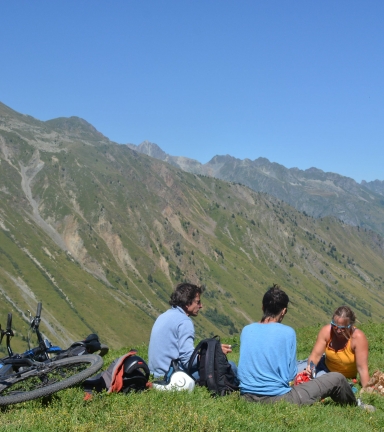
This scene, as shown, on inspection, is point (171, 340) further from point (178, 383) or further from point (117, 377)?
point (117, 377)

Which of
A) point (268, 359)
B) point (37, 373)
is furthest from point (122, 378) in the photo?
point (268, 359)

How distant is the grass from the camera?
7613 mm

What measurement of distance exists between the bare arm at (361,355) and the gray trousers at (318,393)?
69.7 inches

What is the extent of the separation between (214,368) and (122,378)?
1941 mm

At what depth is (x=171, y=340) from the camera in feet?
35.7

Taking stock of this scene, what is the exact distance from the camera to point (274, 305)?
988cm

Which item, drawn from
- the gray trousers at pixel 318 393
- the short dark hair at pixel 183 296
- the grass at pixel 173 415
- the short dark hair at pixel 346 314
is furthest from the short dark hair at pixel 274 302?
the short dark hair at pixel 346 314

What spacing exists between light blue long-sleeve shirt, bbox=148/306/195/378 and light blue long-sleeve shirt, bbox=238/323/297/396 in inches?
58.9

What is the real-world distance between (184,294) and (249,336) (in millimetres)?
2147

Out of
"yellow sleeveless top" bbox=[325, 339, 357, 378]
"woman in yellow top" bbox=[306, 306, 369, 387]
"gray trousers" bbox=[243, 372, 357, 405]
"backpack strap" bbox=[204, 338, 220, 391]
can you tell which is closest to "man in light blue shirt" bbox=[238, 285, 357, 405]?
"gray trousers" bbox=[243, 372, 357, 405]

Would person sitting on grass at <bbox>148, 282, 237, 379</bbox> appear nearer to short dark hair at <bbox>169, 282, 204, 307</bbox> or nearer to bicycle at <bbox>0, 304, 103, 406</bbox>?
short dark hair at <bbox>169, 282, 204, 307</bbox>

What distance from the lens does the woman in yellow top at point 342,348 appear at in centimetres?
1181

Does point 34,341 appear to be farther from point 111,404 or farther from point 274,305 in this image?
point 274,305

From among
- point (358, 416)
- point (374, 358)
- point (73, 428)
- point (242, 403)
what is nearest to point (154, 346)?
point (242, 403)
